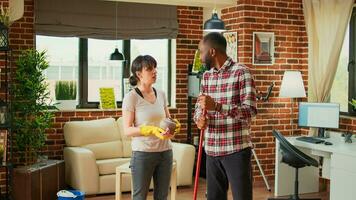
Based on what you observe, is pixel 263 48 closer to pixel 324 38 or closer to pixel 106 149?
pixel 324 38

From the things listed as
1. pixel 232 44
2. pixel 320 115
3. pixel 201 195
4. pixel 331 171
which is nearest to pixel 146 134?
pixel 331 171

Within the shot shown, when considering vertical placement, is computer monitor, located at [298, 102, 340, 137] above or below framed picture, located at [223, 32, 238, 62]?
below

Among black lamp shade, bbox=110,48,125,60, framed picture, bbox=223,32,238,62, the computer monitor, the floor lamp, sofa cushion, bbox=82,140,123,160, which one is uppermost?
framed picture, bbox=223,32,238,62

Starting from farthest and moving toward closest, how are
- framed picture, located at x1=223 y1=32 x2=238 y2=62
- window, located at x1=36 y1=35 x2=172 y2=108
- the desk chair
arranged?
window, located at x1=36 y1=35 x2=172 y2=108 → framed picture, located at x1=223 y1=32 x2=238 y2=62 → the desk chair

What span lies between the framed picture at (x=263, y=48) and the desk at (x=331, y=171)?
3.74 feet

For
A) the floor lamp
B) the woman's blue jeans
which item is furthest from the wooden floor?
the woman's blue jeans

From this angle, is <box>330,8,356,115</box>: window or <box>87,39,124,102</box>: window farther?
<box>87,39,124,102</box>: window

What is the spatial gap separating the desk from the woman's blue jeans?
197cm

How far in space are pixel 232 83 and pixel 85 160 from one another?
3.29 meters

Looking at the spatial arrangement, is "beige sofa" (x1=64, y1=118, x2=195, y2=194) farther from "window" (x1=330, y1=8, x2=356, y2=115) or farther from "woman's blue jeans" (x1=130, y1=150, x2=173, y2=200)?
"woman's blue jeans" (x1=130, y1=150, x2=173, y2=200)

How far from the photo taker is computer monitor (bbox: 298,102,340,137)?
5910 mm

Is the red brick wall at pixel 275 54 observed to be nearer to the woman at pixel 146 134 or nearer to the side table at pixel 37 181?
the side table at pixel 37 181

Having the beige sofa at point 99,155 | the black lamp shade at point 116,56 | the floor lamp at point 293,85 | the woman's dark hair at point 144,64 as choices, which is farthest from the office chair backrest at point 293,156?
the black lamp shade at point 116,56

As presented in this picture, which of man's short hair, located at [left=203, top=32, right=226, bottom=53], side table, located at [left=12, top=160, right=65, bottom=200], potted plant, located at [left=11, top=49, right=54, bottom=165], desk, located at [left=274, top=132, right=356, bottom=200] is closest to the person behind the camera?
man's short hair, located at [left=203, top=32, right=226, bottom=53]
